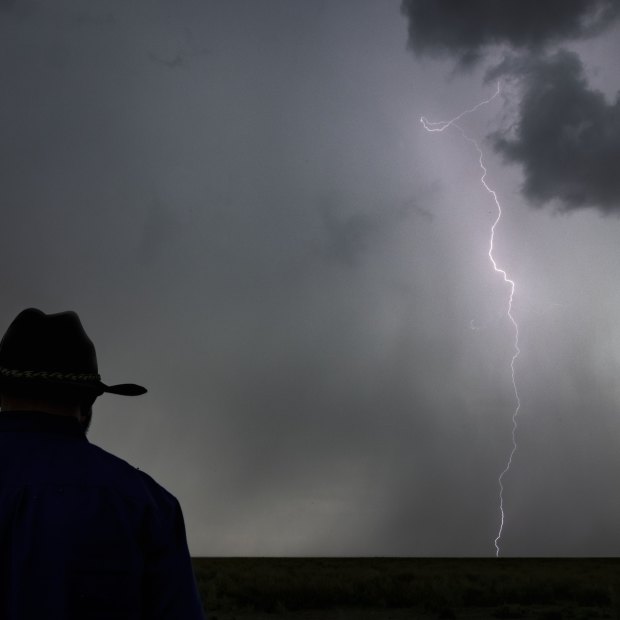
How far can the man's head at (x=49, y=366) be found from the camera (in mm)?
2127

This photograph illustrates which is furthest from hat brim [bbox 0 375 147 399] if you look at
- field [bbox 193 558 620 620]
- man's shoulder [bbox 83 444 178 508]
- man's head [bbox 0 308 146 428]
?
field [bbox 193 558 620 620]

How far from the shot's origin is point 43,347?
2217mm

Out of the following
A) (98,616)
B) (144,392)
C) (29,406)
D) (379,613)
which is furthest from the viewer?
(379,613)

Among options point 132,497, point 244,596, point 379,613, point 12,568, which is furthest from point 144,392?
point 244,596

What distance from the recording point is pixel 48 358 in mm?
2197

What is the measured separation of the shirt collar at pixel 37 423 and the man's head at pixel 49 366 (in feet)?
0.29

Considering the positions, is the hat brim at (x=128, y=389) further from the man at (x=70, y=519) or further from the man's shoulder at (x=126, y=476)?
the man's shoulder at (x=126, y=476)

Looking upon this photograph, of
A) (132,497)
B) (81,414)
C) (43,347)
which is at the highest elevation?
(43,347)

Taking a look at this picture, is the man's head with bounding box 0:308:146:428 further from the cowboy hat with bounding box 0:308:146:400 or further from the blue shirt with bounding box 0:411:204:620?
the blue shirt with bounding box 0:411:204:620

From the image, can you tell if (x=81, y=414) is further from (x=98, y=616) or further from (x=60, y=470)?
(x=98, y=616)

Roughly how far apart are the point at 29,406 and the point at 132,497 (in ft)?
1.48

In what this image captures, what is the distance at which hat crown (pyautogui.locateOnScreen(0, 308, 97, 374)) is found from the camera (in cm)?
219

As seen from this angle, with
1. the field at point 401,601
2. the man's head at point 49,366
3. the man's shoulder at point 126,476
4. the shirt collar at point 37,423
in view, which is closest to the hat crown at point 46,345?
the man's head at point 49,366

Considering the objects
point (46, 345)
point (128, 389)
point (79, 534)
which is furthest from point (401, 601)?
point (79, 534)
